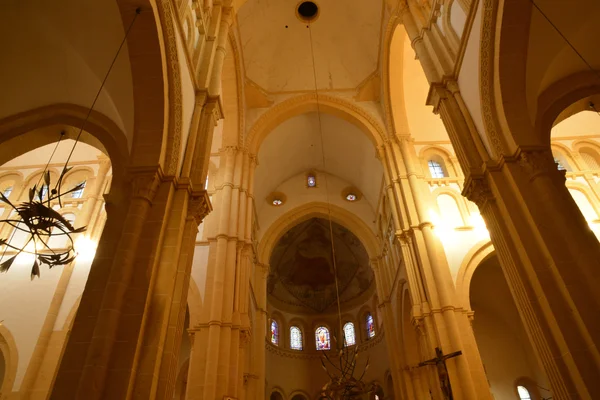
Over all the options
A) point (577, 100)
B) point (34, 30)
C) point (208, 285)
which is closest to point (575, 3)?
point (577, 100)

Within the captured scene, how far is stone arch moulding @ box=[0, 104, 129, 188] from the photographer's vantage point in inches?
299

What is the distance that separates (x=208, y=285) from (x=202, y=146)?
17.9 feet

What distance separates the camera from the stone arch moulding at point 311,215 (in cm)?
1958

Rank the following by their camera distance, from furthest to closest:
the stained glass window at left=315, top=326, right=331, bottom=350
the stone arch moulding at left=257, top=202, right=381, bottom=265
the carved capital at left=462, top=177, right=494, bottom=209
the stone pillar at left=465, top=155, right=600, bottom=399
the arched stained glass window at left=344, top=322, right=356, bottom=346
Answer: the stained glass window at left=315, top=326, right=331, bottom=350 → the arched stained glass window at left=344, top=322, right=356, bottom=346 → the stone arch moulding at left=257, top=202, right=381, bottom=265 → the carved capital at left=462, top=177, right=494, bottom=209 → the stone pillar at left=465, top=155, right=600, bottom=399

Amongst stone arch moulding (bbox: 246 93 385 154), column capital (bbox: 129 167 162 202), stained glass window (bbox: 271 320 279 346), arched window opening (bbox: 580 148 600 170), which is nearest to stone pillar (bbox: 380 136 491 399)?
stone arch moulding (bbox: 246 93 385 154)

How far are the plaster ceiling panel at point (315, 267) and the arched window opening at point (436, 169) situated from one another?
36.0 feet

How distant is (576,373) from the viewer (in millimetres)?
4957

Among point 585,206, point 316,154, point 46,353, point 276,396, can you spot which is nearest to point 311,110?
point 316,154

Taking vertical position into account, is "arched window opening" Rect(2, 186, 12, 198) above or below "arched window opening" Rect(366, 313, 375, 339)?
above

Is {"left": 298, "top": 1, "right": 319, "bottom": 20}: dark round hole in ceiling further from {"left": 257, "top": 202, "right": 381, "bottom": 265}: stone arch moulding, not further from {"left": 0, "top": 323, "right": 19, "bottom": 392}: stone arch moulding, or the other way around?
{"left": 0, "top": 323, "right": 19, "bottom": 392}: stone arch moulding

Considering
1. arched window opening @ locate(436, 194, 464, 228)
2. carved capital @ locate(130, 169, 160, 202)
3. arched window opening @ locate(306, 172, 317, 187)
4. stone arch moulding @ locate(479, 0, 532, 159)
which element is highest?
arched window opening @ locate(306, 172, 317, 187)

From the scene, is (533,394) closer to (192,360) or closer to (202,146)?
(192,360)

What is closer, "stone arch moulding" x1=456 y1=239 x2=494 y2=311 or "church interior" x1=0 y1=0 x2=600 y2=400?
"church interior" x1=0 y1=0 x2=600 y2=400

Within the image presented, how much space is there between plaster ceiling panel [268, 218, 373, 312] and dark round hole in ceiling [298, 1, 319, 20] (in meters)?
12.9
